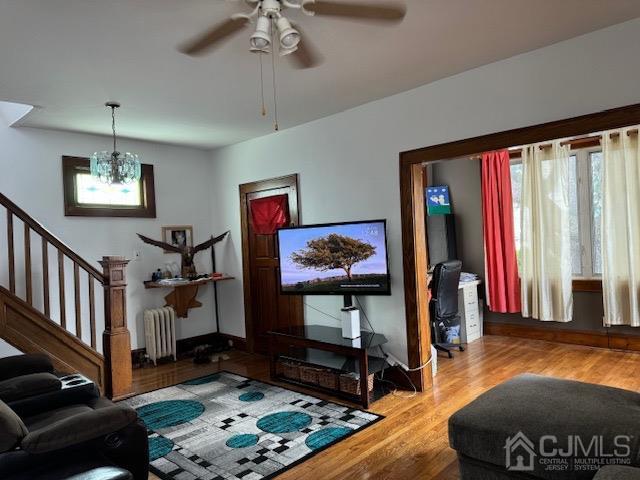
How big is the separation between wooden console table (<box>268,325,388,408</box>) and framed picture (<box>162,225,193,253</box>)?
1.92 meters

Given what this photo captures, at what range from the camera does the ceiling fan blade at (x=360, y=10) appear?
2.17 meters

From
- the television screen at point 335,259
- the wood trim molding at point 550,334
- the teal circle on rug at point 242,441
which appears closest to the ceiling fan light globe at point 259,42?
the television screen at point 335,259

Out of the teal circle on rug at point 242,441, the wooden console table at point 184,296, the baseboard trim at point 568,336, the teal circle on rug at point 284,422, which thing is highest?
the wooden console table at point 184,296

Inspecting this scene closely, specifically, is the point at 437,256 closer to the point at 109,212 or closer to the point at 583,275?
the point at 583,275

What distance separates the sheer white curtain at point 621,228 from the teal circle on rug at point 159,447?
A: 177 inches

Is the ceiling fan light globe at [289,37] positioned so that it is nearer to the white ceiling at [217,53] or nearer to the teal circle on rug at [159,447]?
the white ceiling at [217,53]

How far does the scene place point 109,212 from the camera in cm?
476

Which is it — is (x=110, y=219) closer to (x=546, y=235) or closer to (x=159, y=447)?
(x=159, y=447)

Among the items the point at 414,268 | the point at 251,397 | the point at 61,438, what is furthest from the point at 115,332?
the point at 414,268

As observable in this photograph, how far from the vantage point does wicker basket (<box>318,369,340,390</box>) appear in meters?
3.66

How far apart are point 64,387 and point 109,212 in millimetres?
2649

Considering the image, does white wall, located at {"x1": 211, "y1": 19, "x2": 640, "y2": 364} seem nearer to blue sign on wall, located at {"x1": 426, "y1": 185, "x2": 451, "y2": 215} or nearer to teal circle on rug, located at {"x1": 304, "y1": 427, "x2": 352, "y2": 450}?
teal circle on rug, located at {"x1": 304, "y1": 427, "x2": 352, "y2": 450}

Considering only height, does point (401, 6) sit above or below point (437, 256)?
above

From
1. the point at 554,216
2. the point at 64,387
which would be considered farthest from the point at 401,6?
the point at 554,216
